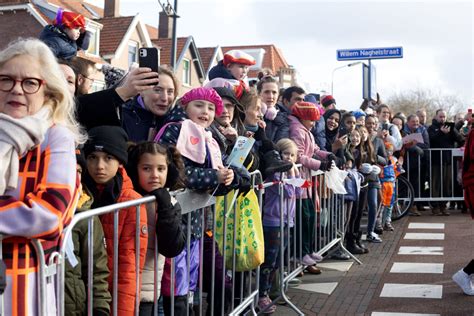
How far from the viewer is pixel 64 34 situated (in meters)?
4.77

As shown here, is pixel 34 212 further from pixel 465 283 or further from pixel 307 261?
pixel 465 283

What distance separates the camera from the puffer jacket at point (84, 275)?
114 inches

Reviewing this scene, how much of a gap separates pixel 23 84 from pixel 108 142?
0.93m

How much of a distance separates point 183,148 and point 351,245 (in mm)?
5089

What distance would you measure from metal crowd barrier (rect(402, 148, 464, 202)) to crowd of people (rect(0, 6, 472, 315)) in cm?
558

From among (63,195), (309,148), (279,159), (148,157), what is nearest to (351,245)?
(309,148)

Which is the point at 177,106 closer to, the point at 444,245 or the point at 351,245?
the point at 351,245

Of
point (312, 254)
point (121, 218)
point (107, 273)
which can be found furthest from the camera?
point (312, 254)

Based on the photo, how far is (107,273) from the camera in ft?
10.1

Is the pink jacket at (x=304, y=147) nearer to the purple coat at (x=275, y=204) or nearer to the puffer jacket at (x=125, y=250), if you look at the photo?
the purple coat at (x=275, y=204)

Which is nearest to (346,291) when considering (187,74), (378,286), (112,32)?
(378,286)

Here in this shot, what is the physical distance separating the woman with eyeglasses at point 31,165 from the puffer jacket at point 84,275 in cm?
37

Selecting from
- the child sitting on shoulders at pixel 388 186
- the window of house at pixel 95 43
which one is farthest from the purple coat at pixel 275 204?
the window of house at pixel 95 43

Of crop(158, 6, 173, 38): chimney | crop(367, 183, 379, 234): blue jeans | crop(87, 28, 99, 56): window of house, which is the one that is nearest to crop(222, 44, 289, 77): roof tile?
crop(158, 6, 173, 38): chimney
